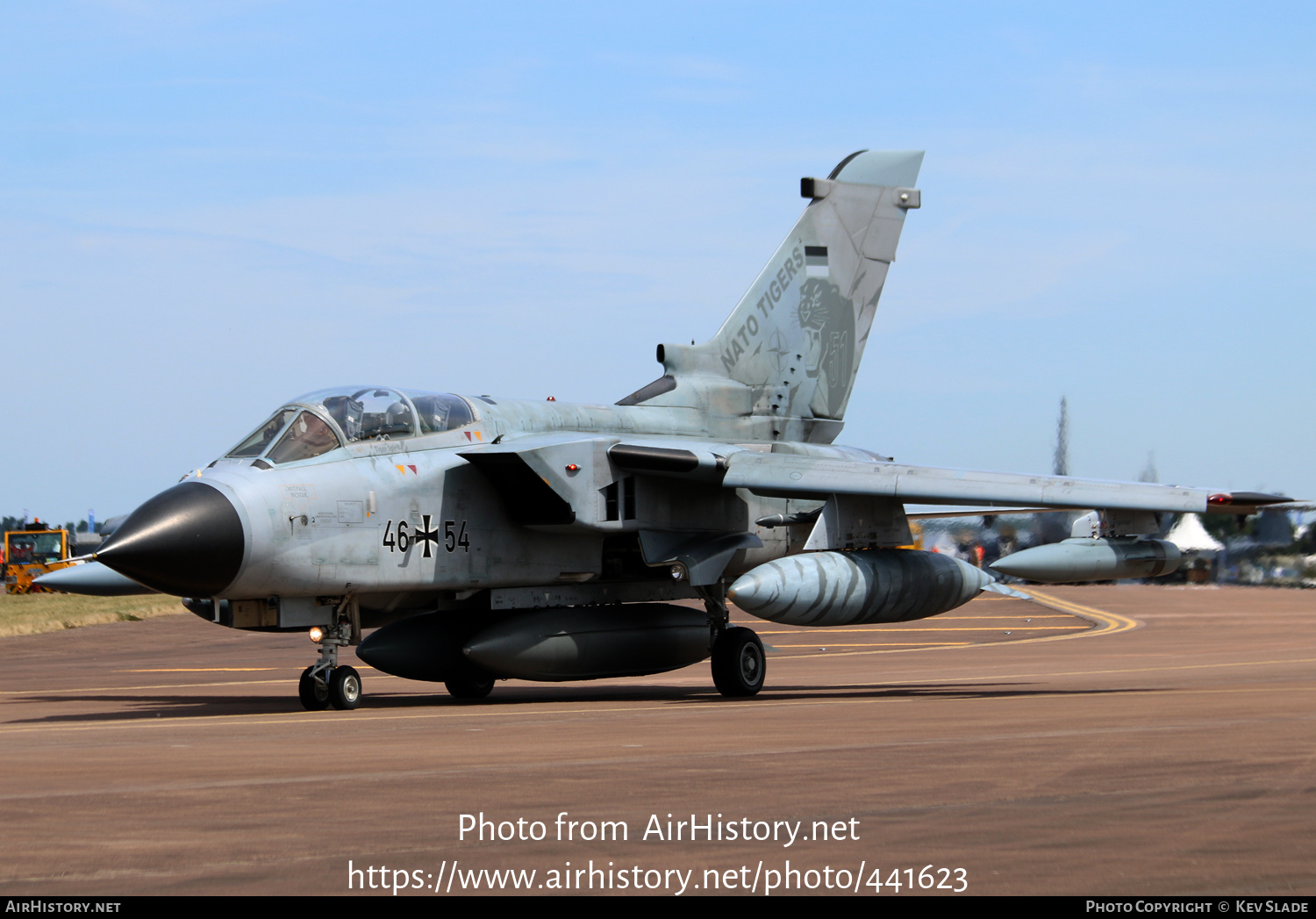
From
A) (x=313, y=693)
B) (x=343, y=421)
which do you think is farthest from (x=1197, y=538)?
(x=313, y=693)

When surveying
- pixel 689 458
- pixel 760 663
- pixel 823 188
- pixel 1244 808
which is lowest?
pixel 760 663

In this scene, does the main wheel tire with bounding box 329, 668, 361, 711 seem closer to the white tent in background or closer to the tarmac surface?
the tarmac surface

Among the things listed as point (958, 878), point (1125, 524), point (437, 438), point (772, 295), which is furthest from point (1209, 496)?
point (958, 878)

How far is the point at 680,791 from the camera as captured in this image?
22.9 feet

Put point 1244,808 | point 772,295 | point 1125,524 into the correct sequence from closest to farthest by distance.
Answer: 1. point 1244,808
2. point 1125,524
3. point 772,295

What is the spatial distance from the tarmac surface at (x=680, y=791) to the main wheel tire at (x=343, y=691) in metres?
0.39

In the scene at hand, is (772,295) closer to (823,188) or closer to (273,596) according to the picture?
(823,188)

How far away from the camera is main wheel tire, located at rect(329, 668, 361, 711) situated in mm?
12969

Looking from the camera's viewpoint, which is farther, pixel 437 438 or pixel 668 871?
pixel 437 438

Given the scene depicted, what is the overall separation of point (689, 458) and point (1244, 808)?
8549 mm

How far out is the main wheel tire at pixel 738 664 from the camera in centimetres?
1516

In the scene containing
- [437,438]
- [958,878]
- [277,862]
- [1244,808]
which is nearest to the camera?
[958,878]

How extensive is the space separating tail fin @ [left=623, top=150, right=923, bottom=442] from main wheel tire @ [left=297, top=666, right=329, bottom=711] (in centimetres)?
636

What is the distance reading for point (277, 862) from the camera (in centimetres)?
520
